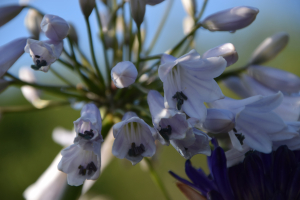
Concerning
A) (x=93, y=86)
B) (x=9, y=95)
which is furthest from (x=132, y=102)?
(x=9, y=95)

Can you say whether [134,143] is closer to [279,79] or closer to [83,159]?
[83,159]

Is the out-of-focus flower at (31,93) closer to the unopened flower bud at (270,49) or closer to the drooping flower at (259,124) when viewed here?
the drooping flower at (259,124)

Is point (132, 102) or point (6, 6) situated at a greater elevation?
point (6, 6)

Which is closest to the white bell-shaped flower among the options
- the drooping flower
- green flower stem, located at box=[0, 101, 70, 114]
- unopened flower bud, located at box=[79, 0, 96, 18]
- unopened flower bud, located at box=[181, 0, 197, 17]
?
the drooping flower

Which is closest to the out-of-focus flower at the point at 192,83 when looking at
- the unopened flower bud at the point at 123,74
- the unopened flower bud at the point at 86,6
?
the unopened flower bud at the point at 123,74

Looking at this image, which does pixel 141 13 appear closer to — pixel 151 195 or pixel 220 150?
pixel 220 150

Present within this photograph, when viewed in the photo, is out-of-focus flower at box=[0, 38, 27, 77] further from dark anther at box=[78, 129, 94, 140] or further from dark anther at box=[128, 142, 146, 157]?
dark anther at box=[128, 142, 146, 157]

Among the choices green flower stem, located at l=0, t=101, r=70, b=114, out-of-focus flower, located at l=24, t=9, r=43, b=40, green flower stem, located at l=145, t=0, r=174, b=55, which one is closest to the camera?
green flower stem, located at l=0, t=101, r=70, b=114
